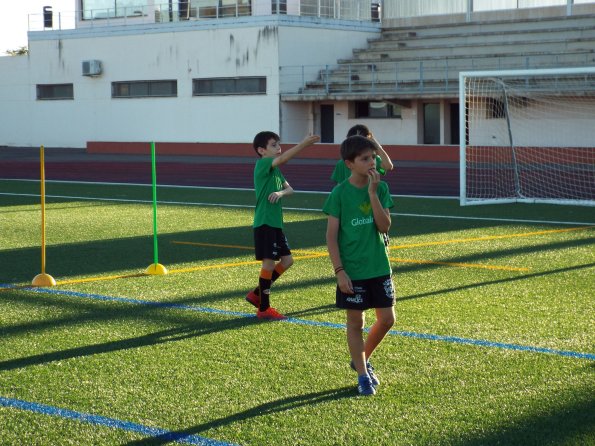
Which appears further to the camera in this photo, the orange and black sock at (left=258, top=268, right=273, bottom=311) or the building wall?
the building wall

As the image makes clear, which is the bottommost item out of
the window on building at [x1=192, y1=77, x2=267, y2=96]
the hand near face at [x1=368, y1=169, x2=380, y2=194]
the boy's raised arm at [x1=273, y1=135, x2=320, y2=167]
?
the hand near face at [x1=368, y1=169, x2=380, y2=194]

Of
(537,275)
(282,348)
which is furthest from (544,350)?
(537,275)

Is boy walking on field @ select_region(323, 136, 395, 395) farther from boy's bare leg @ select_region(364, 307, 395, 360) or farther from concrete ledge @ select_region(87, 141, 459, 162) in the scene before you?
concrete ledge @ select_region(87, 141, 459, 162)

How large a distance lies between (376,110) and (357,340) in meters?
34.0

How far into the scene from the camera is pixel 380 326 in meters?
6.36

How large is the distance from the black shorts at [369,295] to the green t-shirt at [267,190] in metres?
2.52

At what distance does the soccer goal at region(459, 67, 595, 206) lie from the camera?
24720 mm

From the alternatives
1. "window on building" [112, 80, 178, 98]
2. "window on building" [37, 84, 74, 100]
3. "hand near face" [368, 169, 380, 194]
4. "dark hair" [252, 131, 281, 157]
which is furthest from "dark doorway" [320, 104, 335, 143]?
"hand near face" [368, 169, 380, 194]

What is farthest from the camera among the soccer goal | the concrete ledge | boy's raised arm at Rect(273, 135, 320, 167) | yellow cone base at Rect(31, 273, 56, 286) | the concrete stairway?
the concrete stairway

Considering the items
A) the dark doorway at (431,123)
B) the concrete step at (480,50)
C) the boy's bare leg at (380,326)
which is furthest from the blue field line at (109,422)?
the dark doorway at (431,123)

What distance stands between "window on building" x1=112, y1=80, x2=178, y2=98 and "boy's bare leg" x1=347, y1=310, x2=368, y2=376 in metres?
38.4

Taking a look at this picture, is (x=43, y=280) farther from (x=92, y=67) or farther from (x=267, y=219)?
(x=92, y=67)

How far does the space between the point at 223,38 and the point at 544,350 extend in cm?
3597

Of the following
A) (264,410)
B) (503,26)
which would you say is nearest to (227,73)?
(503,26)
